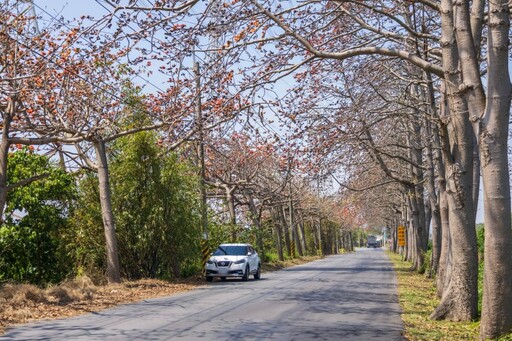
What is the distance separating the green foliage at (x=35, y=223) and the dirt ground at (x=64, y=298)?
10.1 ft

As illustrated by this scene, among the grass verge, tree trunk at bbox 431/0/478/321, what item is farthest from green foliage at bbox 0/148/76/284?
tree trunk at bbox 431/0/478/321

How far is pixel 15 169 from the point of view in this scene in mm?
23516

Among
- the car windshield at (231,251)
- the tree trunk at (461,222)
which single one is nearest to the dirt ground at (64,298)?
the car windshield at (231,251)

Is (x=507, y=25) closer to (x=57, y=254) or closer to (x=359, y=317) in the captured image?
(x=359, y=317)

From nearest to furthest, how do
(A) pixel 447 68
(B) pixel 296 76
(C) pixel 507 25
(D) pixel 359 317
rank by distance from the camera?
1. (C) pixel 507 25
2. (A) pixel 447 68
3. (D) pixel 359 317
4. (B) pixel 296 76

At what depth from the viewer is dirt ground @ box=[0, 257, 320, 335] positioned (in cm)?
Result: 1448

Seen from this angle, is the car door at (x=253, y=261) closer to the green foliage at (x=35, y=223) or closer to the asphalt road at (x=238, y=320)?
the green foliage at (x=35, y=223)

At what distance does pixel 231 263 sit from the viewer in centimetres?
2817

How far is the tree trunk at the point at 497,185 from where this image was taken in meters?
9.99

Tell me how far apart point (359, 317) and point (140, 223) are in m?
13.4

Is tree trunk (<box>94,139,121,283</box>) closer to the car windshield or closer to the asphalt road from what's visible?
the asphalt road

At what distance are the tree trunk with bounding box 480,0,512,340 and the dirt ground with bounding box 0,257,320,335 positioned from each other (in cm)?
820

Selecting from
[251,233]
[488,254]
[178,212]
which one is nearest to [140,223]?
[178,212]

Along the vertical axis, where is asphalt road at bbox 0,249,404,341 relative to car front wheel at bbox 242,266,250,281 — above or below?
below
